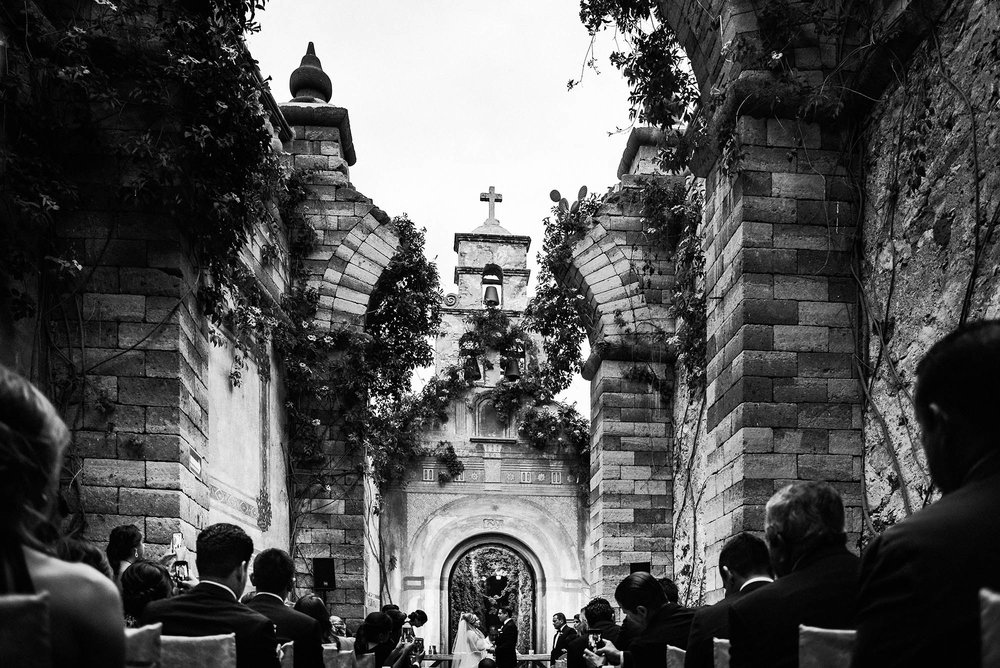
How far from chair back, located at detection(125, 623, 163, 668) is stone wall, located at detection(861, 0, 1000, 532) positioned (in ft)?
16.5

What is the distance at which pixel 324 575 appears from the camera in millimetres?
11125

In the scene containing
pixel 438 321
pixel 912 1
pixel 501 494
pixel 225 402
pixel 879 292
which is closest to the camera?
pixel 912 1

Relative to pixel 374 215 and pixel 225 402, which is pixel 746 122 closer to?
pixel 225 402

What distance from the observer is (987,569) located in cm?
157

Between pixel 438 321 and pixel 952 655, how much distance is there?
14.1 meters

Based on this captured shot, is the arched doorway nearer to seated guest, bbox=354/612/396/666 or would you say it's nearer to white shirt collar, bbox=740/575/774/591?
seated guest, bbox=354/612/396/666

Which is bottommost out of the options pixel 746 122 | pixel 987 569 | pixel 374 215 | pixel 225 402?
pixel 987 569

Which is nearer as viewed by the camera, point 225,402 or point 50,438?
point 50,438

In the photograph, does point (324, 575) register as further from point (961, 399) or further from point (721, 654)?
point (961, 399)

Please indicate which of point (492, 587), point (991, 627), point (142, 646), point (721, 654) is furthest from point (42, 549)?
point (492, 587)

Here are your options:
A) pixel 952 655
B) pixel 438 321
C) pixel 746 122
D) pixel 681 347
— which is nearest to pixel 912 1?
pixel 746 122

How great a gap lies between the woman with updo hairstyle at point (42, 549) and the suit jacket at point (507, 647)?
48.8 feet

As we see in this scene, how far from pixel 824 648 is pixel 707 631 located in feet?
4.63

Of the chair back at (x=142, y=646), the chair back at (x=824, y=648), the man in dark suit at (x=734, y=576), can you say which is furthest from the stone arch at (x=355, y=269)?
the chair back at (x=824, y=648)
